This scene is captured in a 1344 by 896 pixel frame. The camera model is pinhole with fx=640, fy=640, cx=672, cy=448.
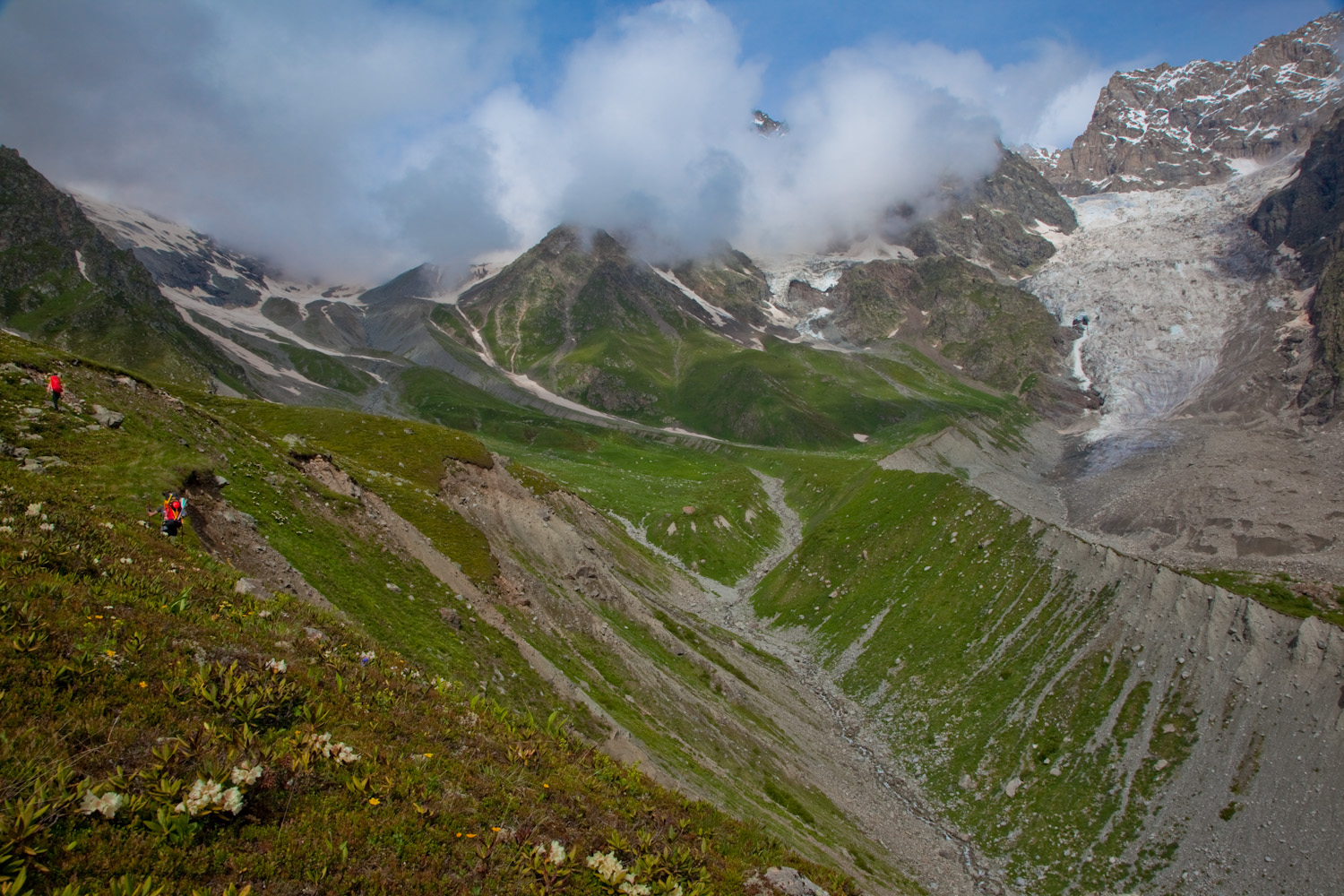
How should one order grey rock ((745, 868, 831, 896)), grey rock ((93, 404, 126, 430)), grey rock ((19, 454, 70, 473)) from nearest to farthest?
grey rock ((745, 868, 831, 896)) → grey rock ((19, 454, 70, 473)) → grey rock ((93, 404, 126, 430))

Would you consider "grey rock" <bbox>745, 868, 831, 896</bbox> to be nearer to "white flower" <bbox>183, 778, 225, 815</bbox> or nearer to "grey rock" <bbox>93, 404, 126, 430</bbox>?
"white flower" <bbox>183, 778, 225, 815</bbox>

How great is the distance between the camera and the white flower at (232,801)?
868cm

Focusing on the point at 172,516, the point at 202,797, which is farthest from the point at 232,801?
the point at 172,516

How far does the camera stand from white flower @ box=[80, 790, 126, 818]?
25.5 ft

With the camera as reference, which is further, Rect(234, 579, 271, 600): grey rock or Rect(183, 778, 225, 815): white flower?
Rect(234, 579, 271, 600): grey rock

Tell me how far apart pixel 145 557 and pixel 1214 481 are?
7928 inches

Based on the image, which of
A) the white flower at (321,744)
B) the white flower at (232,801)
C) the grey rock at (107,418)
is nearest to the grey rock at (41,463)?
the grey rock at (107,418)

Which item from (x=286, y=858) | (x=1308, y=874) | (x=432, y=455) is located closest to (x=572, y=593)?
(x=432, y=455)

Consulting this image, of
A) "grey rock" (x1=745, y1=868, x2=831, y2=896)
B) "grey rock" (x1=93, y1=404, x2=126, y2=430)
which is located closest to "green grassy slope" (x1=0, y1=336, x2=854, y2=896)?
"grey rock" (x1=745, y1=868, x2=831, y2=896)

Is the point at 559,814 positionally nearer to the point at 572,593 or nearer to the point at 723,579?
the point at 572,593

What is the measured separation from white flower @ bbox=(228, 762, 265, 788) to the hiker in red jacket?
27881mm

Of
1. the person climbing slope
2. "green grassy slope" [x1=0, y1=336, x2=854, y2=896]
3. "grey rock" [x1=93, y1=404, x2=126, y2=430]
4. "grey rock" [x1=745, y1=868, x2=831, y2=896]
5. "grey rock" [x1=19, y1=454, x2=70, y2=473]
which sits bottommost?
"grey rock" [x1=19, y1=454, x2=70, y2=473]

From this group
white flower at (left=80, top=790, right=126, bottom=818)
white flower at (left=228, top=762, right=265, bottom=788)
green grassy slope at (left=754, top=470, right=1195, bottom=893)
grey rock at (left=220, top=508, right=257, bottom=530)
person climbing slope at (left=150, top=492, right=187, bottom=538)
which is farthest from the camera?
green grassy slope at (left=754, top=470, right=1195, bottom=893)

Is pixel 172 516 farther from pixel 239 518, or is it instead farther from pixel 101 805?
pixel 101 805
